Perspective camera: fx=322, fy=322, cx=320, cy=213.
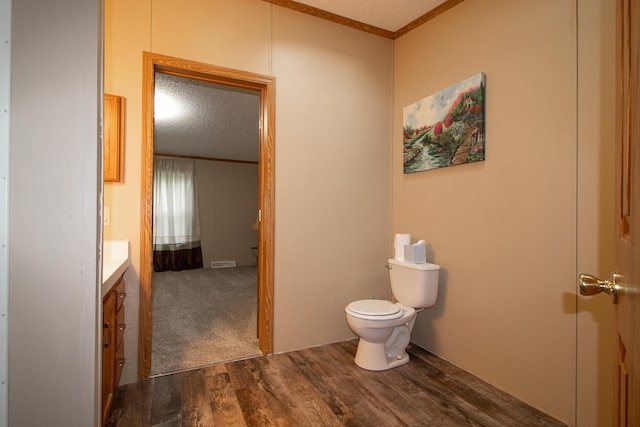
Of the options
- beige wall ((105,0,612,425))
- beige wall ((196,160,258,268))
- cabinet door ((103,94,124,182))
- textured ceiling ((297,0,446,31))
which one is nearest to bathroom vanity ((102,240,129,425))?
beige wall ((105,0,612,425))

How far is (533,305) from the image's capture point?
1857 mm

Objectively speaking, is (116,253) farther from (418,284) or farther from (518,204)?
(518,204)

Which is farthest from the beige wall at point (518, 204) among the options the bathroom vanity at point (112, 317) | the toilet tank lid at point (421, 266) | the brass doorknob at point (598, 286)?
the bathroom vanity at point (112, 317)

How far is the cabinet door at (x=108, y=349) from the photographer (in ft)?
4.81

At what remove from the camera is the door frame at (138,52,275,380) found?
2094 mm

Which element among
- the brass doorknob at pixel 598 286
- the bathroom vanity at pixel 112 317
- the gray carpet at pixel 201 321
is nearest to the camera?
the brass doorknob at pixel 598 286

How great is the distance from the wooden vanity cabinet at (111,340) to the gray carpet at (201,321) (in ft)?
1.71

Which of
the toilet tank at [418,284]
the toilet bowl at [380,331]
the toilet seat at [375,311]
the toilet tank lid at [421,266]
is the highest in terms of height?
the toilet tank lid at [421,266]

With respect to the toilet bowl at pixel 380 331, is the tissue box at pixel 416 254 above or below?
above

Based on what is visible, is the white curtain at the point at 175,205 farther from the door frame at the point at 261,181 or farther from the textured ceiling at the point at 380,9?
the textured ceiling at the point at 380,9

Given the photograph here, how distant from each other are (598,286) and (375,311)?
5.27ft

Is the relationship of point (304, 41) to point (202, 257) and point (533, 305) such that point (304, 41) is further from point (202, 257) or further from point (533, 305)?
point (202, 257)

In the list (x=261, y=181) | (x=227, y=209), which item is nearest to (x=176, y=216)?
(x=227, y=209)

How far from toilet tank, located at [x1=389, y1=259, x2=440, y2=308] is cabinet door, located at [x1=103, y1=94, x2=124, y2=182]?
2064mm
